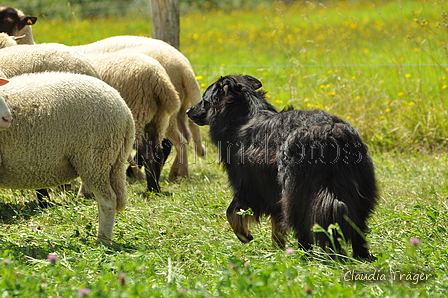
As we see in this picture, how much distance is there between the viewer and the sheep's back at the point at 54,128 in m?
3.42

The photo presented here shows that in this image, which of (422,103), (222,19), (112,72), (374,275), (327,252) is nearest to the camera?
(374,275)

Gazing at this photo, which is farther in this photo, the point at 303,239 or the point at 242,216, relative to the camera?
the point at 242,216

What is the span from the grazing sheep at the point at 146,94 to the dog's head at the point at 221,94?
1.05 metres

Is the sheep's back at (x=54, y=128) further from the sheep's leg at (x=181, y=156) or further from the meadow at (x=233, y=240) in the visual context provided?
the sheep's leg at (x=181, y=156)

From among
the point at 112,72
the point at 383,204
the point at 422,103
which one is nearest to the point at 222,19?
the point at 422,103

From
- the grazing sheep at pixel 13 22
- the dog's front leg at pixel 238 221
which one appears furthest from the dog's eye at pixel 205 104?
the grazing sheep at pixel 13 22

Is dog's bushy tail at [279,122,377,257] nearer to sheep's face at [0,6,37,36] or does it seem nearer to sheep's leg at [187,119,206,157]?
sheep's leg at [187,119,206,157]

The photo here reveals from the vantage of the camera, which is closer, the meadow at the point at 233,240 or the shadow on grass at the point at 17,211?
the meadow at the point at 233,240

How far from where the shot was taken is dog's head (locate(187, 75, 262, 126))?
3875 mm

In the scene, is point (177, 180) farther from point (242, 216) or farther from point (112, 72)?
point (242, 216)

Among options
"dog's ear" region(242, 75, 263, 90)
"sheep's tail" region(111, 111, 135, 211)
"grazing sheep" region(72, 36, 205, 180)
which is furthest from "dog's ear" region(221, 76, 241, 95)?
"grazing sheep" region(72, 36, 205, 180)

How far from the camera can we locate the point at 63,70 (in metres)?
4.45

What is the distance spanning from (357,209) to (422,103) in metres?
4.33

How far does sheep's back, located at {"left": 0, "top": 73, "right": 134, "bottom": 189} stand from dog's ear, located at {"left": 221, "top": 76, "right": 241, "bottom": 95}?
0.77 meters
